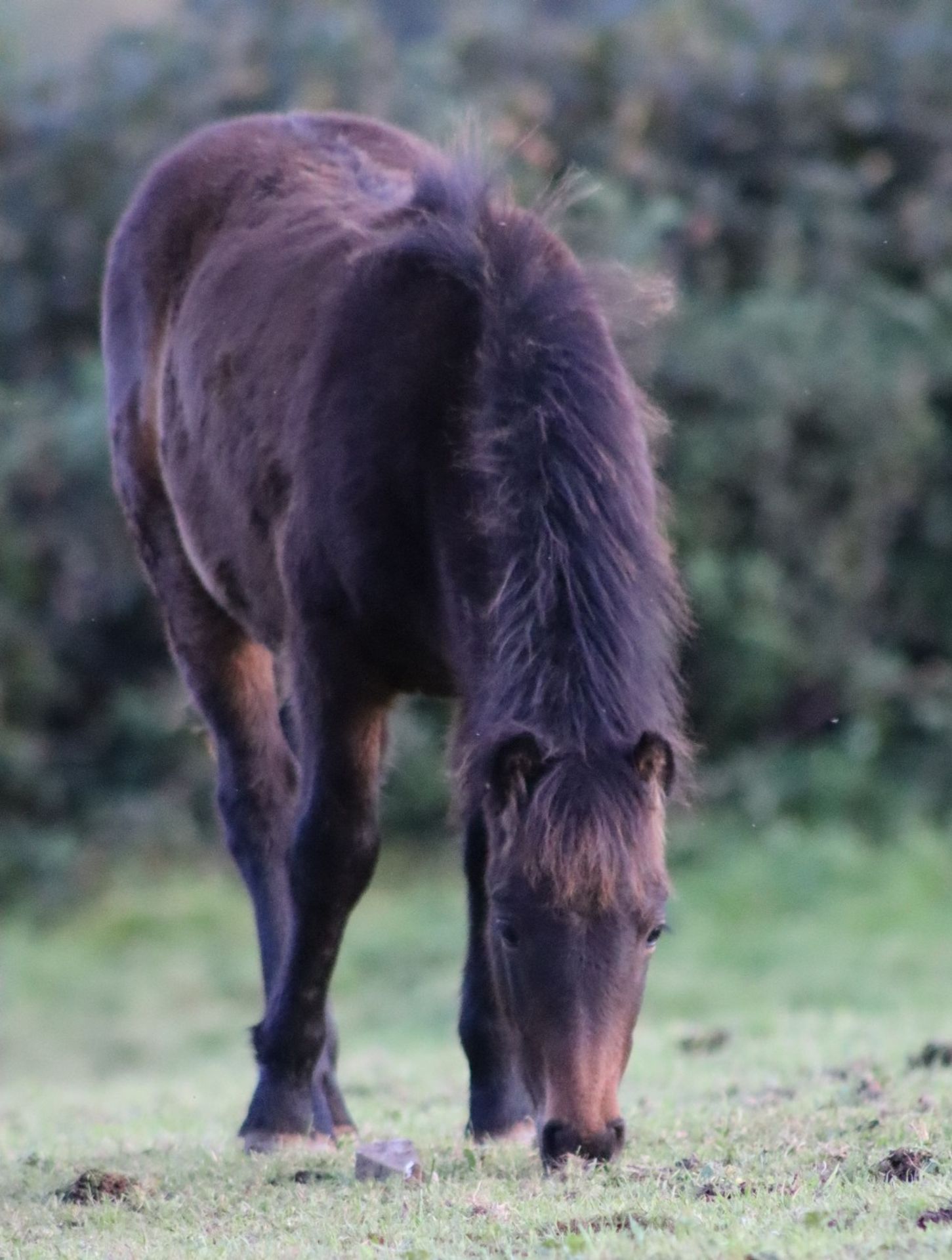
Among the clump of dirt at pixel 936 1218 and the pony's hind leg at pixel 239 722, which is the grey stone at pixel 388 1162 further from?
the pony's hind leg at pixel 239 722

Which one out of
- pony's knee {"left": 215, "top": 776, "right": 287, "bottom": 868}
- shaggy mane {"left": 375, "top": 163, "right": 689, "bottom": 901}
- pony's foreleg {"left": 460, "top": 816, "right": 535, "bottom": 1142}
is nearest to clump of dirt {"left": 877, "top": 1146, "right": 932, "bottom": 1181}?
shaggy mane {"left": 375, "top": 163, "right": 689, "bottom": 901}

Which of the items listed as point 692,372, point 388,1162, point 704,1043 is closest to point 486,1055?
point 388,1162

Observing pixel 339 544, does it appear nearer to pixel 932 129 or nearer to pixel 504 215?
pixel 504 215

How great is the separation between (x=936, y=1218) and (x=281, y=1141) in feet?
6.59

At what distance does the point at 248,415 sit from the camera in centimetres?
494

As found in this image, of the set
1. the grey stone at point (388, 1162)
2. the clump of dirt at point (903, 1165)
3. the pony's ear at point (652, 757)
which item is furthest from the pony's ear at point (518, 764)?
the clump of dirt at point (903, 1165)

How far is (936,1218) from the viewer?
3.01 metres

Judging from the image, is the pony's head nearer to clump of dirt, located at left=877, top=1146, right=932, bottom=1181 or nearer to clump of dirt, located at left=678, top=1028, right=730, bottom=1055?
clump of dirt, located at left=877, top=1146, right=932, bottom=1181

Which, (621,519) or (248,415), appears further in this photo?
(248,415)

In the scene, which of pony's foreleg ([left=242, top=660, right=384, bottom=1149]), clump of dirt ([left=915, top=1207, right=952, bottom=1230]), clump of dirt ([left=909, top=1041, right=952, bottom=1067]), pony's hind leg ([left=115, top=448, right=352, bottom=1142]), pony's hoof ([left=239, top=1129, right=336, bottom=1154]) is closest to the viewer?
clump of dirt ([left=915, top=1207, right=952, bottom=1230])

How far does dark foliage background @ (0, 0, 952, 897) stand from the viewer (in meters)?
11.5

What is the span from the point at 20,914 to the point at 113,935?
2.21ft

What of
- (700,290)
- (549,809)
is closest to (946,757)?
(700,290)

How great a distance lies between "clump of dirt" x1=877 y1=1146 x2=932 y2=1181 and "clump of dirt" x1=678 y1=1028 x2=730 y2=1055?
310cm
